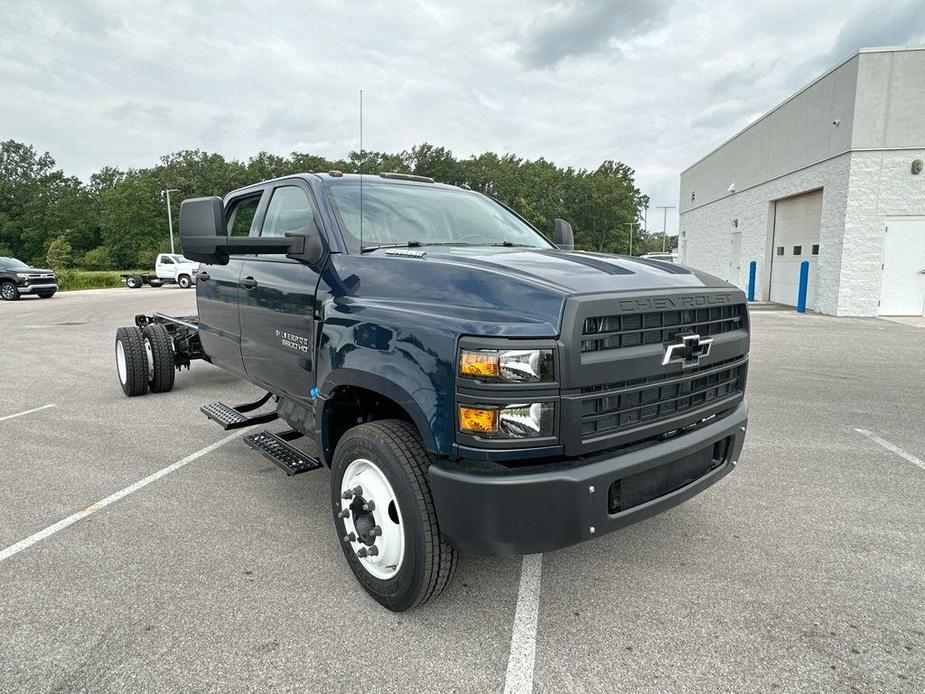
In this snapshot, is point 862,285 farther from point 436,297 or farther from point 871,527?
point 436,297

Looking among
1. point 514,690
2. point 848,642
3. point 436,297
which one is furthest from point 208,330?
point 848,642

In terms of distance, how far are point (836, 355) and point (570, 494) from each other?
9261 mm

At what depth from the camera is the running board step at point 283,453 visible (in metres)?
3.34

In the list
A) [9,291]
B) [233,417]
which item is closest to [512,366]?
[233,417]

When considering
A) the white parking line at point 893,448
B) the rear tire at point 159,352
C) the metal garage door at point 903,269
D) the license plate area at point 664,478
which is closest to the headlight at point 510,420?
the license plate area at point 664,478

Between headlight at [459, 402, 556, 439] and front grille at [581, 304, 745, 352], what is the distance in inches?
11.3

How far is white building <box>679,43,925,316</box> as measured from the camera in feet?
A: 48.2

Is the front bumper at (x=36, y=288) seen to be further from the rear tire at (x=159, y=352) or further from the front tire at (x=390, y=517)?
the front tire at (x=390, y=517)

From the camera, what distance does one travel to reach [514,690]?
7.25 feet

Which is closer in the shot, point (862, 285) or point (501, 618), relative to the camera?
point (501, 618)

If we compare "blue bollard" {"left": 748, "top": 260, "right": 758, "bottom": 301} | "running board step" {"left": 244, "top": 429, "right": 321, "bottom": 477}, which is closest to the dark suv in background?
"running board step" {"left": 244, "top": 429, "right": 321, "bottom": 477}

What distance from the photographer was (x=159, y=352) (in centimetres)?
662

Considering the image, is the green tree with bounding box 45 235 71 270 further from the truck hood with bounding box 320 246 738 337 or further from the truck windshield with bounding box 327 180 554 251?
the truck hood with bounding box 320 246 738 337

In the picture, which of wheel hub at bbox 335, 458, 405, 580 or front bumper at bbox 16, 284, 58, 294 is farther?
front bumper at bbox 16, 284, 58, 294
